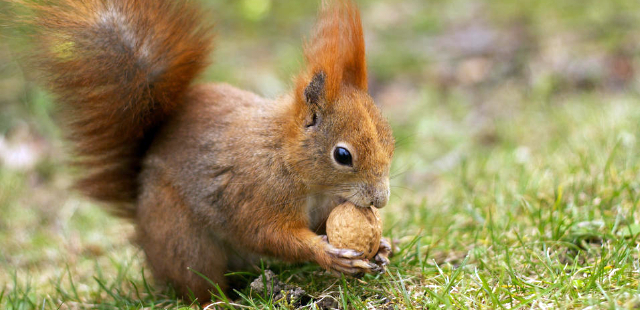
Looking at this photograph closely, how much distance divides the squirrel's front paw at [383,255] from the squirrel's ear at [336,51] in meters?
0.50

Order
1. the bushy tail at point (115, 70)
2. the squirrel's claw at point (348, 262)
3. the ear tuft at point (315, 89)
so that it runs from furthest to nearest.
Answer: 1. the bushy tail at point (115, 70)
2. the ear tuft at point (315, 89)
3. the squirrel's claw at point (348, 262)

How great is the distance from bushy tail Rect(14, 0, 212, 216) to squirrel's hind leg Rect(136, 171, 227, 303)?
0.23m

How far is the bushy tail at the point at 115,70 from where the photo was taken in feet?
6.28

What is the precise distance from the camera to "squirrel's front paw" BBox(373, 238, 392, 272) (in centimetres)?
184

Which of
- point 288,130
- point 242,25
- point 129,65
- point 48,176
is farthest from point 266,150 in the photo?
point 242,25

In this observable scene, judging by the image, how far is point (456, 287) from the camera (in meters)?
1.74

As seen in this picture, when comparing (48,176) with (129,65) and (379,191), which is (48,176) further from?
(379,191)

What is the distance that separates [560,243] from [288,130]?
0.98 meters

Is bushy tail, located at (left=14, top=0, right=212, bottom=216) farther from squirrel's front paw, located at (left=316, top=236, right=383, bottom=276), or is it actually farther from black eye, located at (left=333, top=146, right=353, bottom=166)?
squirrel's front paw, located at (left=316, top=236, right=383, bottom=276)

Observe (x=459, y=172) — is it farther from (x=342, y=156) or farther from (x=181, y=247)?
(x=181, y=247)

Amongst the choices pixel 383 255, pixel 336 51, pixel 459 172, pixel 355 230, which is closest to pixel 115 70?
pixel 336 51

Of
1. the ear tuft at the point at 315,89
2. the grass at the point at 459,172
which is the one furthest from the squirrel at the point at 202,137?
the grass at the point at 459,172

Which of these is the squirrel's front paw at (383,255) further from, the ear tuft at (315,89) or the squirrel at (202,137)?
the ear tuft at (315,89)

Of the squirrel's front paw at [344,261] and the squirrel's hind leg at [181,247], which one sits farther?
the squirrel's hind leg at [181,247]
